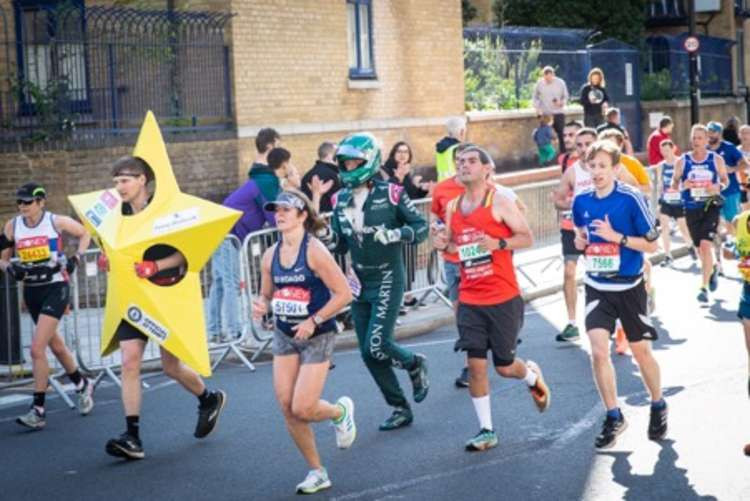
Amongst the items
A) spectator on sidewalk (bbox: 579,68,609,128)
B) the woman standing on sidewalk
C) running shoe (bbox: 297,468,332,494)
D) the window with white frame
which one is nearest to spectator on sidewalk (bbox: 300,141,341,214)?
the woman standing on sidewalk

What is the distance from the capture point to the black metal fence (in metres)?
18.0

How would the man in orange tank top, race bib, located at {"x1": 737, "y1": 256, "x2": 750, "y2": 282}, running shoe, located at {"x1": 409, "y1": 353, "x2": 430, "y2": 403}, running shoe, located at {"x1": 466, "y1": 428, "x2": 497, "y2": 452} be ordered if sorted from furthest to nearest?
1. running shoe, located at {"x1": 409, "y1": 353, "x2": 430, "y2": 403}
2. the man in orange tank top
3. running shoe, located at {"x1": 466, "y1": 428, "x2": 497, "y2": 452}
4. race bib, located at {"x1": 737, "y1": 256, "x2": 750, "y2": 282}

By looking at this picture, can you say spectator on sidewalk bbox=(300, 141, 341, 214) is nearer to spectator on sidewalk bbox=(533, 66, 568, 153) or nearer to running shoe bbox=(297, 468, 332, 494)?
running shoe bbox=(297, 468, 332, 494)

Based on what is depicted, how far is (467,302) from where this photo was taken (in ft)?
32.4

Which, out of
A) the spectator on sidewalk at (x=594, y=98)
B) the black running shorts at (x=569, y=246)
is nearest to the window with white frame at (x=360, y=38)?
the spectator on sidewalk at (x=594, y=98)

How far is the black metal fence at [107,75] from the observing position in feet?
59.2

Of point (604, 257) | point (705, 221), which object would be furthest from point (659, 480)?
point (705, 221)

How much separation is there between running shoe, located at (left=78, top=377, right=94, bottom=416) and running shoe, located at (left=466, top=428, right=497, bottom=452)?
11.4 ft

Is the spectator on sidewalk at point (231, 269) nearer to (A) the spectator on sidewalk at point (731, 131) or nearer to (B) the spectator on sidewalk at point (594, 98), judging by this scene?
(A) the spectator on sidewalk at point (731, 131)

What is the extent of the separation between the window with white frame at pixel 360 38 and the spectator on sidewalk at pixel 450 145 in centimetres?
772

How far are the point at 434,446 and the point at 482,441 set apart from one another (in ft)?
1.31

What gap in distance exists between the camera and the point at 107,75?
61.6 ft

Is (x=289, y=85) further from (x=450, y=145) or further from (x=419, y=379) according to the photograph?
(x=419, y=379)

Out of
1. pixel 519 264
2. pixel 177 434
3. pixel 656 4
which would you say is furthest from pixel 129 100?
pixel 656 4
